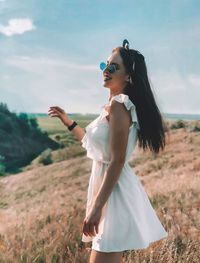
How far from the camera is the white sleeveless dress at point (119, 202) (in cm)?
274

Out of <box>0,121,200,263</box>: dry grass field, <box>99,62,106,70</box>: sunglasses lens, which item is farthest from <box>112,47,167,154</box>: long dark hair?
<box>0,121,200,263</box>: dry grass field

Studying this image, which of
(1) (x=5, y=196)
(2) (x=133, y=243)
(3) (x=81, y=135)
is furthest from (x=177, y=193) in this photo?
(1) (x=5, y=196)

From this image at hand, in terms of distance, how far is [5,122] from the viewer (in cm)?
3728

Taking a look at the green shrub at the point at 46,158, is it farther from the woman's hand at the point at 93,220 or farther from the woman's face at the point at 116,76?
the woman's hand at the point at 93,220

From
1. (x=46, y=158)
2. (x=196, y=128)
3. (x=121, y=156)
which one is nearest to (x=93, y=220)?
(x=121, y=156)

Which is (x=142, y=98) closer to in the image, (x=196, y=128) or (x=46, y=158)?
(x=196, y=128)

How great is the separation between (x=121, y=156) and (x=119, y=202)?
27 cm

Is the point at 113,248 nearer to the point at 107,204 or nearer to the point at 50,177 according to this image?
the point at 107,204

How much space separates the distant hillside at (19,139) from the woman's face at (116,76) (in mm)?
31945

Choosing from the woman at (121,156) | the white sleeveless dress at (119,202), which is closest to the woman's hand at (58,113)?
the woman at (121,156)

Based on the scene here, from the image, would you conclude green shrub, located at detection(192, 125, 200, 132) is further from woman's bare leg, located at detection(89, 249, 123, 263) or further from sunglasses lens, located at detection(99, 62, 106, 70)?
woman's bare leg, located at detection(89, 249, 123, 263)

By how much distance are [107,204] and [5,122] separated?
3519cm

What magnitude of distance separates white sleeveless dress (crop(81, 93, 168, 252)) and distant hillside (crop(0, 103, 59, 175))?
32.0 metres

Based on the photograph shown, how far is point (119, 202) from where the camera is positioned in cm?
278
